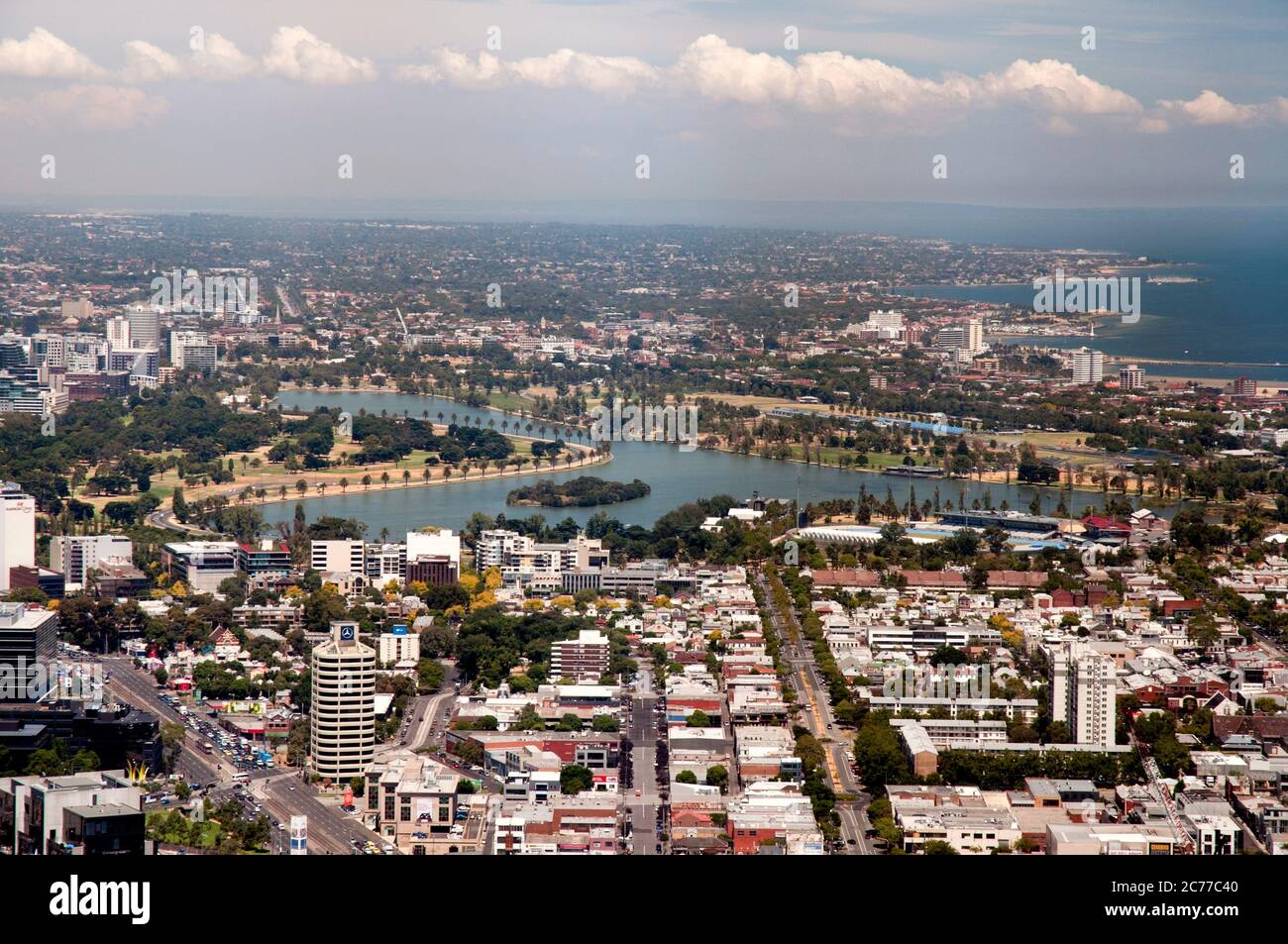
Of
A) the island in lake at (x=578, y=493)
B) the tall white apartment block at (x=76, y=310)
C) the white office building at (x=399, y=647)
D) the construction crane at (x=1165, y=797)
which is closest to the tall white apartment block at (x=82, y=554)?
the white office building at (x=399, y=647)

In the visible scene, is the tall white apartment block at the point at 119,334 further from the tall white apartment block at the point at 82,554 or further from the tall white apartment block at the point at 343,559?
the tall white apartment block at the point at 343,559

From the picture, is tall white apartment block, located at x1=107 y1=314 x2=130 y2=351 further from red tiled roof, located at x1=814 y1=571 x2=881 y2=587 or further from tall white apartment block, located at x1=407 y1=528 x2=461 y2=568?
red tiled roof, located at x1=814 y1=571 x2=881 y2=587

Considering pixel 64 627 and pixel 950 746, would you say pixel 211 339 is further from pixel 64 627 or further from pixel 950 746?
pixel 950 746

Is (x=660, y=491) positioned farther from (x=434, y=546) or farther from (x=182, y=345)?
(x=182, y=345)

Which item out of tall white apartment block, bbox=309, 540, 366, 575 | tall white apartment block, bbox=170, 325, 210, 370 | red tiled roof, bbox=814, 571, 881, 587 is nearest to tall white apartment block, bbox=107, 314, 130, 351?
tall white apartment block, bbox=170, 325, 210, 370

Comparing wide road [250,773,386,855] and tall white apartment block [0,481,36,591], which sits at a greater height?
tall white apartment block [0,481,36,591]
